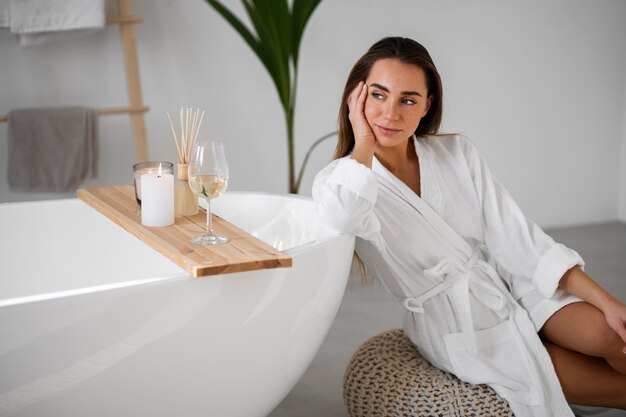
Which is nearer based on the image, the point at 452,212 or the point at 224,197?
the point at 452,212

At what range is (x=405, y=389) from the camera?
6.86 ft

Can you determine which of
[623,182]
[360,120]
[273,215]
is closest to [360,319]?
[273,215]

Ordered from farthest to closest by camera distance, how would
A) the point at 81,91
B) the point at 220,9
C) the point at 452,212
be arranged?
the point at 81,91 → the point at 220,9 → the point at 452,212

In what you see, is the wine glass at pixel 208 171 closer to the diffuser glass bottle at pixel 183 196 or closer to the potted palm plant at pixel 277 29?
the diffuser glass bottle at pixel 183 196

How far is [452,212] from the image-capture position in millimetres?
2162

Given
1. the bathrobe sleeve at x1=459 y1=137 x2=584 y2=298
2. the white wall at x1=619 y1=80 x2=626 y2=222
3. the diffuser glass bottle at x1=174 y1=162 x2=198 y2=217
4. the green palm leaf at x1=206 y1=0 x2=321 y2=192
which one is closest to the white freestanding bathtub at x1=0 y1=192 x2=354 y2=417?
the diffuser glass bottle at x1=174 y1=162 x2=198 y2=217

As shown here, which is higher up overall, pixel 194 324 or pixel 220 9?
pixel 220 9

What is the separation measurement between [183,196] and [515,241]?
88 cm

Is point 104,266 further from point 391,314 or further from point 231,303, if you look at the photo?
point 391,314

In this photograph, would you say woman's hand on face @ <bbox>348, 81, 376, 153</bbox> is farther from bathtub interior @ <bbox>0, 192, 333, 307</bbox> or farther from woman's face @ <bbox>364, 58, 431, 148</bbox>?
bathtub interior @ <bbox>0, 192, 333, 307</bbox>

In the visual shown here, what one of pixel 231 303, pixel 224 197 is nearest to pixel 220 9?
pixel 224 197

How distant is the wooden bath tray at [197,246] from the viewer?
159 cm

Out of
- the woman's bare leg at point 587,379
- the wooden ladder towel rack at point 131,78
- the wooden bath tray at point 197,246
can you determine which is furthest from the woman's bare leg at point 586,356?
the wooden ladder towel rack at point 131,78

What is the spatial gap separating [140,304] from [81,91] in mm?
2152
